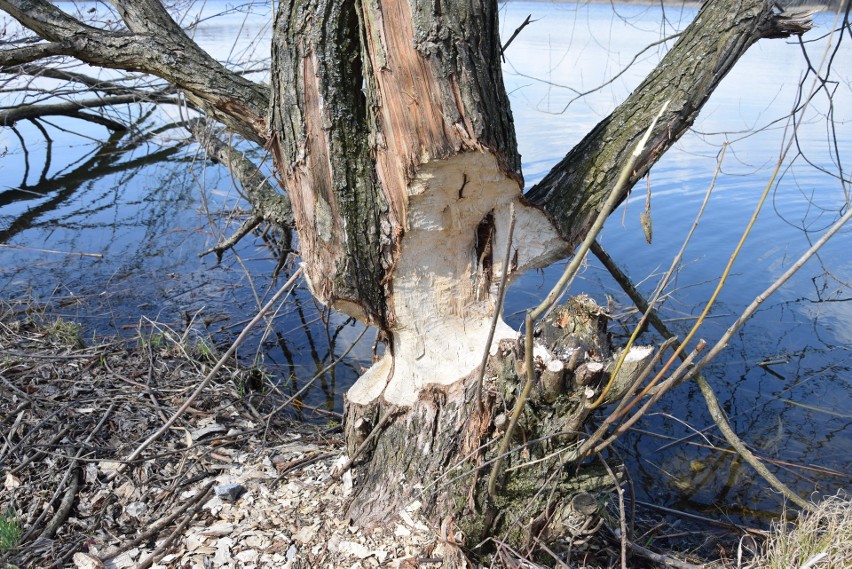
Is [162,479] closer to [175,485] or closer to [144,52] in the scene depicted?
[175,485]

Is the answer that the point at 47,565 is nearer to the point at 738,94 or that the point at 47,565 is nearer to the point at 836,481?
the point at 836,481

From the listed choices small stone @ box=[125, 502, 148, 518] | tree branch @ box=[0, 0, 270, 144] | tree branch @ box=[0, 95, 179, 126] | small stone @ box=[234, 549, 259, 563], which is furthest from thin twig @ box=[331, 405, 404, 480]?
tree branch @ box=[0, 95, 179, 126]

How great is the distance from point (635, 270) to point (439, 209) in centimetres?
384

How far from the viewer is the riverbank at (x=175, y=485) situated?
2.12 meters

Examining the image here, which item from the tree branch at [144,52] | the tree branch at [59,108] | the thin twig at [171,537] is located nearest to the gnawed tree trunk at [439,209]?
the thin twig at [171,537]

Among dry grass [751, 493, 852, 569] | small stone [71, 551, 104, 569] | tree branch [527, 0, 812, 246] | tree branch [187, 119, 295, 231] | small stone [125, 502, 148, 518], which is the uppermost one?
tree branch [527, 0, 812, 246]

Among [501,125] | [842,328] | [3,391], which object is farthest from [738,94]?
[3,391]

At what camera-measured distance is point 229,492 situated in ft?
7.84

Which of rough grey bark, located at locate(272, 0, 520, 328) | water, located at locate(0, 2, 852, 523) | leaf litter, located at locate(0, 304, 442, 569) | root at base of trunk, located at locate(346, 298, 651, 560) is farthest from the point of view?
water, located at locate(0, 2, 852, 523)

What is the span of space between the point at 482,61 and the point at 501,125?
0.18 meters

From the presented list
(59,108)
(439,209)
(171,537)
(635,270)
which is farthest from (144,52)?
(59,108)

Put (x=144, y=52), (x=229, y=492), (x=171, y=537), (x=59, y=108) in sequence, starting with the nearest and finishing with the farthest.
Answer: (x=171, y=537), (x=229, y=492), (x=144, y=52), (x=59, y=108)

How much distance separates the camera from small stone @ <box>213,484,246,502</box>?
239cm

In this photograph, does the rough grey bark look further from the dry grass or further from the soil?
the dry grass
